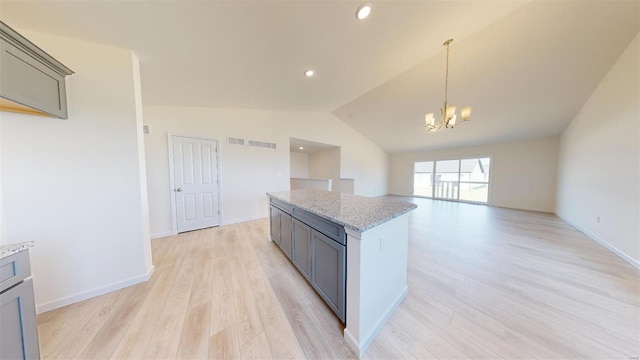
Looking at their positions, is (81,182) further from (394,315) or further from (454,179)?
(454,179)

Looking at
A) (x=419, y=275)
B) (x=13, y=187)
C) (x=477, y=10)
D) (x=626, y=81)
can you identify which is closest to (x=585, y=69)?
(x=626, y=81)

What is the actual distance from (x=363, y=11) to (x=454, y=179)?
7.44m

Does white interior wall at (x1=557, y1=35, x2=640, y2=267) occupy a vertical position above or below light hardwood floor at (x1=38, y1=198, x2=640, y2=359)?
above

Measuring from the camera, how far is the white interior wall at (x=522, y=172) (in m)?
5.29

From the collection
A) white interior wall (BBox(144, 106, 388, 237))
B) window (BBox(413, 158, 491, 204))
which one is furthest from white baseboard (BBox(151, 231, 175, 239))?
window (BBox(413, 158, 491, 204))

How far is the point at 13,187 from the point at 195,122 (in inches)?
94.4

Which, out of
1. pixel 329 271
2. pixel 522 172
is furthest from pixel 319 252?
pixel 522 172

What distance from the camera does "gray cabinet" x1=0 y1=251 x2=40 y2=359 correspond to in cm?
85

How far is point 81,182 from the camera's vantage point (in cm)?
169

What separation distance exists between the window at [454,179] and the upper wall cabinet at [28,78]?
9172 mm

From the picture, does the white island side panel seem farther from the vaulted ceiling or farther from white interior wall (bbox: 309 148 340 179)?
Answer: white interior wall (bbox: 309 148 340 179)

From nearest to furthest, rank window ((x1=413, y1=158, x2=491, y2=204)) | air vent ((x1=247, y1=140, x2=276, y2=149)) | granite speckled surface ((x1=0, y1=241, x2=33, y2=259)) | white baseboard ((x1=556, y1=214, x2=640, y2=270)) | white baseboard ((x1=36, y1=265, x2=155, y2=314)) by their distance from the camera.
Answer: granite speckled surface ((x1=0, y1=241, x2=33, y2=259)) → white baseboard ((x1=36, y1=265, x2=155, y2=314)) → white baseboard ((x1=556, y1=214, x2=640, y2=270)) → air vent ((x1=247, y1=140, x2=276, y2=149)) → window ((x1=413, y1=158, x2=491, y2=204))

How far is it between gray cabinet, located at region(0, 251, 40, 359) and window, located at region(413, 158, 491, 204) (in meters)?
9.12

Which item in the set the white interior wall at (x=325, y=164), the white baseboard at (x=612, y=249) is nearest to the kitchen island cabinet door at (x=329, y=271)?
the white baseboard at (x=612, y=249)
